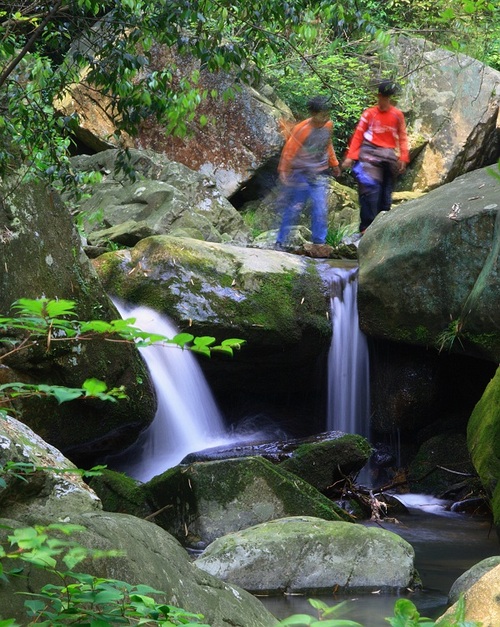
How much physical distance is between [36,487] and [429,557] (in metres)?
3.15

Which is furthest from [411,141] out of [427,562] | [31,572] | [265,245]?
[31,572]

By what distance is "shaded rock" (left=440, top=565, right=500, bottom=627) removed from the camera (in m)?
2.92

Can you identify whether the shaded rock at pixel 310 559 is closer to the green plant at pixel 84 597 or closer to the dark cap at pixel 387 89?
the green plant at pixel 84 597

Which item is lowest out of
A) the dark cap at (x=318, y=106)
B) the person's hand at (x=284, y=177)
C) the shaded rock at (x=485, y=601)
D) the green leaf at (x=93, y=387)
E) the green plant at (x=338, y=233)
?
the shaded rock at (x=485, y=601)

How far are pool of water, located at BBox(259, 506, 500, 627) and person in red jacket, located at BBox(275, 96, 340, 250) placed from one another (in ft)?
12.3

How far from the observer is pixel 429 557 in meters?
5.93

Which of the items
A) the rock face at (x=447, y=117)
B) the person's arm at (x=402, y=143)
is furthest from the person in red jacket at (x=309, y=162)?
the rock face at (x=447, y=117)

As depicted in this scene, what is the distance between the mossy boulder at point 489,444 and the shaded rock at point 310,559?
1211mm

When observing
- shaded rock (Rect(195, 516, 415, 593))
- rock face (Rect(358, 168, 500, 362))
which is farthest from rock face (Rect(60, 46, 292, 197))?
shaded rock (Rect(195, 516, 415, 593))

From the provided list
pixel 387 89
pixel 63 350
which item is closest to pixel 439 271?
pixel 387 89

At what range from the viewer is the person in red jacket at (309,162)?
9781 millimetres

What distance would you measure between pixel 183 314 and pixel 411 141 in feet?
28.8

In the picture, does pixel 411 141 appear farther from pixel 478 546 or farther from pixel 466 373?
pixel 478 546

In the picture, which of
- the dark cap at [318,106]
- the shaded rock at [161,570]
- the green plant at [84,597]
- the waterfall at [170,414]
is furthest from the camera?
the dark cap at [318,106]
